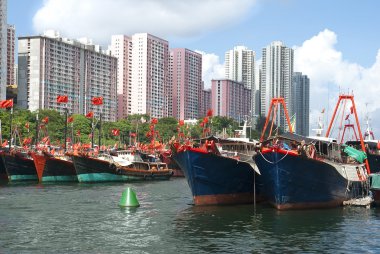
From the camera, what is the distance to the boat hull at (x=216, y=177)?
1420 inches

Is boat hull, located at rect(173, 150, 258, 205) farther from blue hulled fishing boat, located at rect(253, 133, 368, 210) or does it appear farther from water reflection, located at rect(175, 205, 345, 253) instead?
blue hulled fishing boat, located at rect(253, 133, 368, 210)

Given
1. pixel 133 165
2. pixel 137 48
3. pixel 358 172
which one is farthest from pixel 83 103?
pixel 358 172

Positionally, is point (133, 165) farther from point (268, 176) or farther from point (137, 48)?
point (137, 48)

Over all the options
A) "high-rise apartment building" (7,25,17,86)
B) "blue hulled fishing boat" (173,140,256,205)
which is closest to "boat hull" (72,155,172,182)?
"blue hulled fishing boat" (173,140,256,205)

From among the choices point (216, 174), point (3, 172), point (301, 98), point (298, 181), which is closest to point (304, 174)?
point (298, 181)

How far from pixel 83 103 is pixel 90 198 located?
121 m

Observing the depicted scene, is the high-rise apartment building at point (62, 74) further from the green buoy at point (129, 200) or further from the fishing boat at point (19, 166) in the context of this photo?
the green buoy at point (129, 200)

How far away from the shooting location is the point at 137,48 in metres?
182

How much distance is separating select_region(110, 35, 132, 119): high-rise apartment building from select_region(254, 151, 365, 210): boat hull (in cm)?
15045

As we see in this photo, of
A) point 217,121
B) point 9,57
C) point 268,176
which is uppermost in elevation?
point 9,57

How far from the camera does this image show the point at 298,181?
33594 mm

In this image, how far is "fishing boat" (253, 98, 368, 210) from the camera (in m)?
33.0

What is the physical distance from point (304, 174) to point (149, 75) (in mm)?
151204

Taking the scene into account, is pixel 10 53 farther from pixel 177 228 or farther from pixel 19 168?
pixel 177 228
